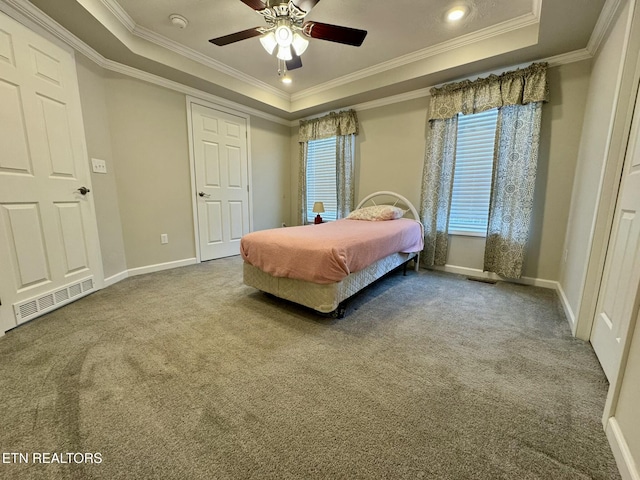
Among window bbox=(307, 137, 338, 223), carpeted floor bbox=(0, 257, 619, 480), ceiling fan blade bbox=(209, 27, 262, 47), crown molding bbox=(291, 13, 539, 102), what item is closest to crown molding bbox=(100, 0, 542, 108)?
crown molding bbox=(291, 13, 539, 102)

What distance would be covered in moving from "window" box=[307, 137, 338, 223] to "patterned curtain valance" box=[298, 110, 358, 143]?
0.12m

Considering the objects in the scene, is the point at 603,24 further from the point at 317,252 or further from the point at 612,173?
the point at 317,252

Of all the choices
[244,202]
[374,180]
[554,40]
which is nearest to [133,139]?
[244,202]

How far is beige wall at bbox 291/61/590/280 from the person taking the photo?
249 centimetres

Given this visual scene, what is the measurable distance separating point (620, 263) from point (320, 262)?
5.54 feet

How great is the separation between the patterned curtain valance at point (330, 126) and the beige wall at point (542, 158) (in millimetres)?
310

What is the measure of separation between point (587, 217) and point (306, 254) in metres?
2.13

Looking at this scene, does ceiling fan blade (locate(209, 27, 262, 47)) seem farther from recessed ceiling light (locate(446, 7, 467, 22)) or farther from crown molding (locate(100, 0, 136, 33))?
recessed ceiling light (locate(446, 7, 467, 22))

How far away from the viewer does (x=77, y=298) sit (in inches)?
92.3

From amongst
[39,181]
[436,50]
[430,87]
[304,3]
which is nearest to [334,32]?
[304,3]

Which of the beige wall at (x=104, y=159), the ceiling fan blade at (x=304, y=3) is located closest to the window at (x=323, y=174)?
the ceiling fan blade at (x=304, y=3)

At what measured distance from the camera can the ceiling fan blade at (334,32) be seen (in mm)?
1824

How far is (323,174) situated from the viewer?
4465 mm

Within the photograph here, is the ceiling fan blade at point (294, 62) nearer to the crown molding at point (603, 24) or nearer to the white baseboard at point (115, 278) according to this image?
the crown molding at point (603, 24)
